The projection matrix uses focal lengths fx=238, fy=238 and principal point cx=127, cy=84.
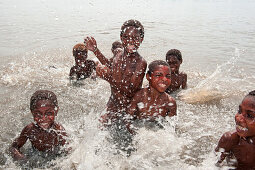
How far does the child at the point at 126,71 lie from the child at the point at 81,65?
226cm

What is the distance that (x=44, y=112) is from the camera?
8.38ft

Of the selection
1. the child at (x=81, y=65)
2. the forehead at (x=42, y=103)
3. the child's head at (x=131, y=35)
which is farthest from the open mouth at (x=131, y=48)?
the child at (x=81, y=65)

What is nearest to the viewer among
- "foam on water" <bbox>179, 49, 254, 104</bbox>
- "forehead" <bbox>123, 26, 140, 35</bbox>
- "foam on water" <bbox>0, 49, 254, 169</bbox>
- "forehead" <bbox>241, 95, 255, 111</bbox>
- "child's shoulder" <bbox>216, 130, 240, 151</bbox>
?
"forehead" <bbox>241, 95, 255, 111</bbox>

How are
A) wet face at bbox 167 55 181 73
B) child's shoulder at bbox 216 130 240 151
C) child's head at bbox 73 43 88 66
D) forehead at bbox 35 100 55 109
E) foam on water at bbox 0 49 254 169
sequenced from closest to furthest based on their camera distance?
child's shoulder at bbox 216 130 240 151 → forehead at bbox 35 100 55 109 → foam on water at bbox 0 49 254 169 → wet face at bbox 167 55 181 73 → child's head at bbox 73 43 88 66

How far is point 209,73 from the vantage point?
6320 mm

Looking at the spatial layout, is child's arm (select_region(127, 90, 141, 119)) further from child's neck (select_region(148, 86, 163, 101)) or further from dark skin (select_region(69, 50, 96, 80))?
dark skin (select_region(69, 50, 96, 80))

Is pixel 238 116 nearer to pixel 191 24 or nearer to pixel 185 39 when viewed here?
pixel 185 39

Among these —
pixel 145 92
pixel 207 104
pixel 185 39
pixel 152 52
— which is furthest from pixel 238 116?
pixel 185 39

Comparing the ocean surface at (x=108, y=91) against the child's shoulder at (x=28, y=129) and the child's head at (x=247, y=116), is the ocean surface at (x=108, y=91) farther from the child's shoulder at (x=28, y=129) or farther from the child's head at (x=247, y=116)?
the child's head at (x=247, y=116)

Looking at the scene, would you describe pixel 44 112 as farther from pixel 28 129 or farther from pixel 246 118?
pixel 246 118

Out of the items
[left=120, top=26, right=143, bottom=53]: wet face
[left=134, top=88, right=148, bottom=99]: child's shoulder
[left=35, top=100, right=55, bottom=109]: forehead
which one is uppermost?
[left=120, top=26, right=143, bottom=53]: wet face

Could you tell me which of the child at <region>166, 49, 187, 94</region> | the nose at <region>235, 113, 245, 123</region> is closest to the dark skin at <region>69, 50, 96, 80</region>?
the child at <region>166, 49, 187, 94</region>

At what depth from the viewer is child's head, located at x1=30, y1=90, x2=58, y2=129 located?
253 centimetres

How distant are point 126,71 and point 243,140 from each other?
1.63m
